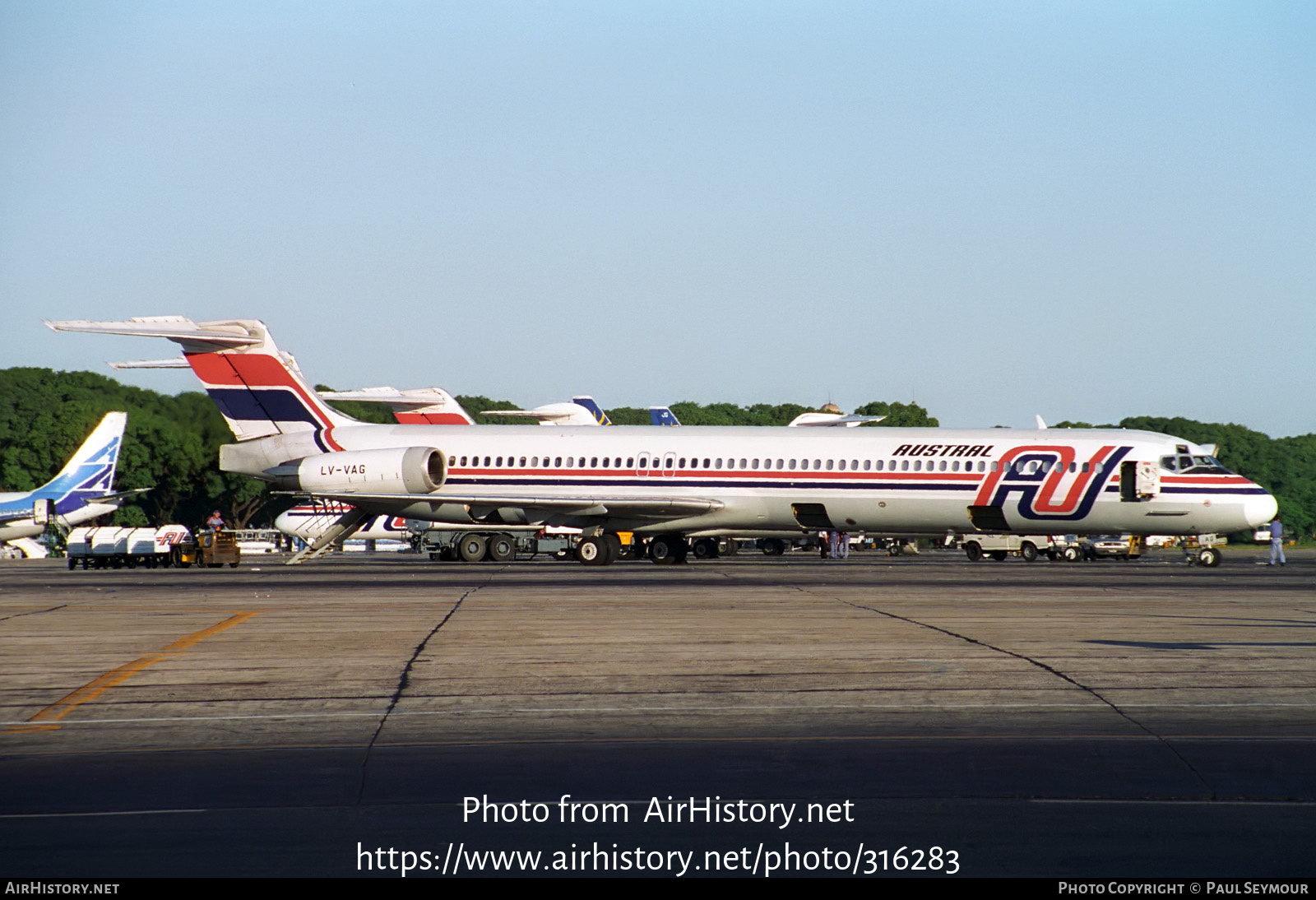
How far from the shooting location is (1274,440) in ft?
591

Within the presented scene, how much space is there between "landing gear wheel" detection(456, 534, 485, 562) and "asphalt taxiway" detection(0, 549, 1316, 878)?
28800mm

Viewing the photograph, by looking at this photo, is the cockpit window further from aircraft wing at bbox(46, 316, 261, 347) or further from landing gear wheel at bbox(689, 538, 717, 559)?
aircraft wing at bbox(46, 316, 261, 347)

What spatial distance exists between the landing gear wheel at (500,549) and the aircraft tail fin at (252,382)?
932 cm

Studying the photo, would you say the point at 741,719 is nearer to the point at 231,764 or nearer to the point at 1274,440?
the point at 231,764

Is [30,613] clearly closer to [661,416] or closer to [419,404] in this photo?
[419,404]

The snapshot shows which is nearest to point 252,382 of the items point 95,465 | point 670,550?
point 670,550

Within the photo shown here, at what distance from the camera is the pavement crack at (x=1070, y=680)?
28.4ft

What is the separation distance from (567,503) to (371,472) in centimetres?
639

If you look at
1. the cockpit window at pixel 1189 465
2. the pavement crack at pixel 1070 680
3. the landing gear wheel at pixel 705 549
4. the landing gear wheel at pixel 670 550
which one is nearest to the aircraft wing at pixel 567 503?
the landing gear wheel at pixel 670 550

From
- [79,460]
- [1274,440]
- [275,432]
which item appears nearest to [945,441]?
[275,432]

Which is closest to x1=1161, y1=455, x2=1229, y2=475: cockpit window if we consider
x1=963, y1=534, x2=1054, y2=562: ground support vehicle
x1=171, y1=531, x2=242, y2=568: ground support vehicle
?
x1=963, y1=534, x2=1054, y2=562: ground support vehicle

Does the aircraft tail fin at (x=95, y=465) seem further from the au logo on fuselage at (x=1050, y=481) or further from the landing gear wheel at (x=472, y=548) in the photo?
the au logo on fuselage at (x=1050, y=481)

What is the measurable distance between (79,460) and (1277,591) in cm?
5453

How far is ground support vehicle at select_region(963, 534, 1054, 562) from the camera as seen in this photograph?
5778 cm
